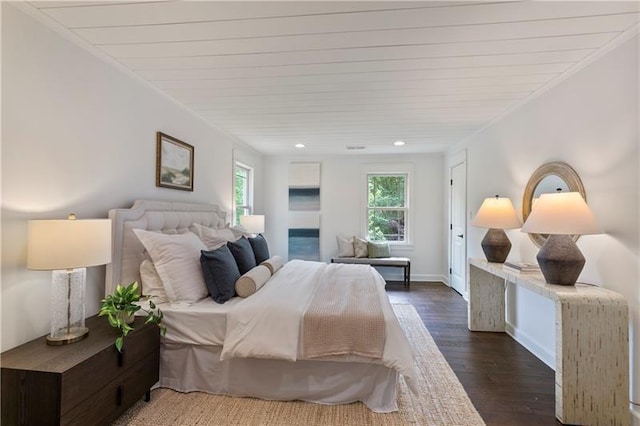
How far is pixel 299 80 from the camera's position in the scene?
7.84 ft

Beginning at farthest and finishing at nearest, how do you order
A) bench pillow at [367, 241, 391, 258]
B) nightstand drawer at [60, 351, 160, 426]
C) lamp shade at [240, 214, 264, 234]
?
bench pillow at [367, 241, 391, 258] → lamp shade at [240, 214, 264, 234] → nightstand drawer at [60, 351, 160, 426]

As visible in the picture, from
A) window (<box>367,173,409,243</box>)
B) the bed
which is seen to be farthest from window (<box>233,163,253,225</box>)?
the bed

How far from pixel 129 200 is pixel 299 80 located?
1.67 m

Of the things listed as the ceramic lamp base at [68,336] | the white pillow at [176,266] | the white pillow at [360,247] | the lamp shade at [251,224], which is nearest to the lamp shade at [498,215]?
the white pillow at [360,247]

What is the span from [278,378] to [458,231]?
3.71 m

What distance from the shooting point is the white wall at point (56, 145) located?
1.52m

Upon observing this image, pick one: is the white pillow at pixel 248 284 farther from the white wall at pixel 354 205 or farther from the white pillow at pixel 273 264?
the white wall at pixel 354 205

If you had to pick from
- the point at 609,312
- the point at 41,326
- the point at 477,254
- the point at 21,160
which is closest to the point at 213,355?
the point at 41,326

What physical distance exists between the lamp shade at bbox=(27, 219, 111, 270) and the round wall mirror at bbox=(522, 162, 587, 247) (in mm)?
3167

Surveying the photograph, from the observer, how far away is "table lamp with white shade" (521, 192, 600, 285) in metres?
1.88

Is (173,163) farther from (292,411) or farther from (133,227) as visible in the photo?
(292,411)

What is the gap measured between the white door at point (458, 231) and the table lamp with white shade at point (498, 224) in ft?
4.37

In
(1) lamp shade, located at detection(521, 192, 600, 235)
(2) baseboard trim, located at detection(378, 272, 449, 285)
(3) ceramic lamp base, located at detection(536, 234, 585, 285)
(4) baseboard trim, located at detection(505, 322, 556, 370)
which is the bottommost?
(4) baseboard trim, located at detection(505, 322, 556, 370)

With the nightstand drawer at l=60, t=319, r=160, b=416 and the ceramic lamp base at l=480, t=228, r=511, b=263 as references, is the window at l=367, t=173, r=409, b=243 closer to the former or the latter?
the ceramic lamp base at l=480, t=228, r=511, b=263
